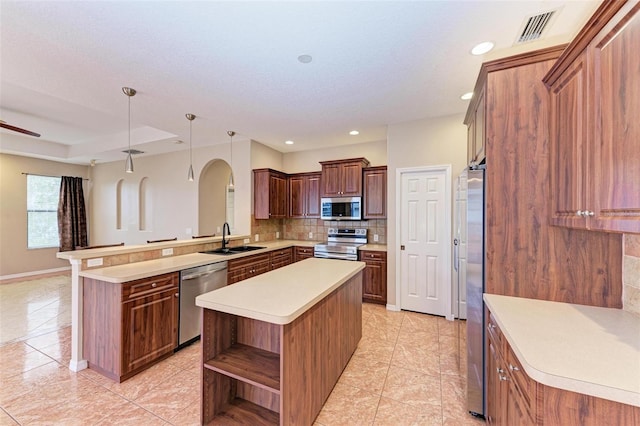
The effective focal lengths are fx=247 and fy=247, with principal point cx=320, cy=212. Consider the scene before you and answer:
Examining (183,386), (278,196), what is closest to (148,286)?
(183,386)

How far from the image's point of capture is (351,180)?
4500 mm

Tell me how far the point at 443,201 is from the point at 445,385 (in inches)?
89.3

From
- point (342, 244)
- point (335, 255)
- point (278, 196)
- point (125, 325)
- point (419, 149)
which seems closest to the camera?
point (125, 325)

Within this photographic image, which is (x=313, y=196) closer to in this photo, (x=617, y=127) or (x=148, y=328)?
(x=148, y=328)

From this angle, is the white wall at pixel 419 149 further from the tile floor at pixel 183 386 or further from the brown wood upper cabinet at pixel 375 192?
the tile floor at pixel 183 386

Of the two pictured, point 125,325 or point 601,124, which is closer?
point 601,124

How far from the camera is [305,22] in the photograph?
1778 millimetres

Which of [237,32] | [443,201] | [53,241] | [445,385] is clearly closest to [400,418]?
[445,385]

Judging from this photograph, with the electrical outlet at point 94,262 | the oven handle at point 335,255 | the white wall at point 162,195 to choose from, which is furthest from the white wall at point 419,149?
A: the electrical outlet at point 94,262

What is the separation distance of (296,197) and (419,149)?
2.64m

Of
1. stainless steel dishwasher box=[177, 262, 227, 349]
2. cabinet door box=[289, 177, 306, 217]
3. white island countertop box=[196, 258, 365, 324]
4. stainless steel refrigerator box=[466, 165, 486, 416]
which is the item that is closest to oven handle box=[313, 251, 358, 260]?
cabinet door box=[289, 177, 306, 217]

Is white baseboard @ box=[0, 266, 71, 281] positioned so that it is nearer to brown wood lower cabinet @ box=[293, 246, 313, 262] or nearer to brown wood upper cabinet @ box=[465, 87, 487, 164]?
brown wood lower cabinet @ box=[293, 246, 313, 262]

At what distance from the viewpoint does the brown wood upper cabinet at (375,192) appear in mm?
4348

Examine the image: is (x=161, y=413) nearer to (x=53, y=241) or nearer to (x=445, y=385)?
(x=445, y=385)
